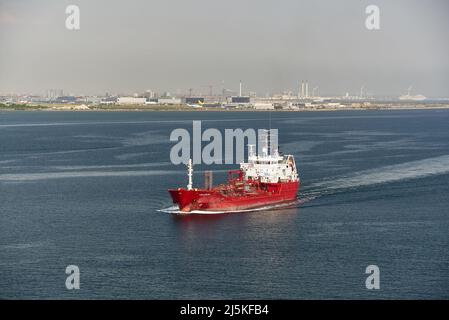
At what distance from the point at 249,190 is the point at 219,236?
937 centimetres

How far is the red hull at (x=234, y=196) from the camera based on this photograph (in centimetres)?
4209

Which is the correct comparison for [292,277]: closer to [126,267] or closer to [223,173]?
[126,267]

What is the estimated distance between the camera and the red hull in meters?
42.1

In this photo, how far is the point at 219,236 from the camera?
36.6 meters

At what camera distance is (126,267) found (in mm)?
30969

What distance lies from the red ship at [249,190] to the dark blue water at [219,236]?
1368 millimetres
